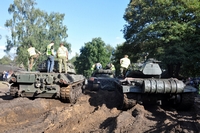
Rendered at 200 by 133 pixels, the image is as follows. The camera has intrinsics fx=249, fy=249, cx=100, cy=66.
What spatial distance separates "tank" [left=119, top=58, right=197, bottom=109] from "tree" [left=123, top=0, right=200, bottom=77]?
26.4ft

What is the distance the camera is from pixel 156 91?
7793 millimetres

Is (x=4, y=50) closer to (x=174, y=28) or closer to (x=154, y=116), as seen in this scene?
(x=174, y=28)

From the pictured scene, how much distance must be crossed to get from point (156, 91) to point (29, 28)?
3324cm

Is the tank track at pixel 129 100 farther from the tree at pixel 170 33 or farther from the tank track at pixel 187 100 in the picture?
the tree at pixel 170 33

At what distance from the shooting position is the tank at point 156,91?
25.6 ft

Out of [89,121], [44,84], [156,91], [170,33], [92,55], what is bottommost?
[89,121]

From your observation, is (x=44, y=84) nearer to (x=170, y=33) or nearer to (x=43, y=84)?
(x=43, y=84)

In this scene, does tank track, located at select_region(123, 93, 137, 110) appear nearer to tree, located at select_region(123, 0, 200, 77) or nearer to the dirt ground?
the dirt ground

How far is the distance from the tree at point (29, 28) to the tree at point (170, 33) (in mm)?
19290

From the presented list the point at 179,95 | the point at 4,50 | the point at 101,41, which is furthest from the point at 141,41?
the point at 101,41

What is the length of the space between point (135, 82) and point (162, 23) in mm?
12216

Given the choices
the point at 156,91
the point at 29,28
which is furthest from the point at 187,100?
the point at 29,28

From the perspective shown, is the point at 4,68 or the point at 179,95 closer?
the point at 179,95

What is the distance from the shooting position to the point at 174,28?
1878 centimetres
